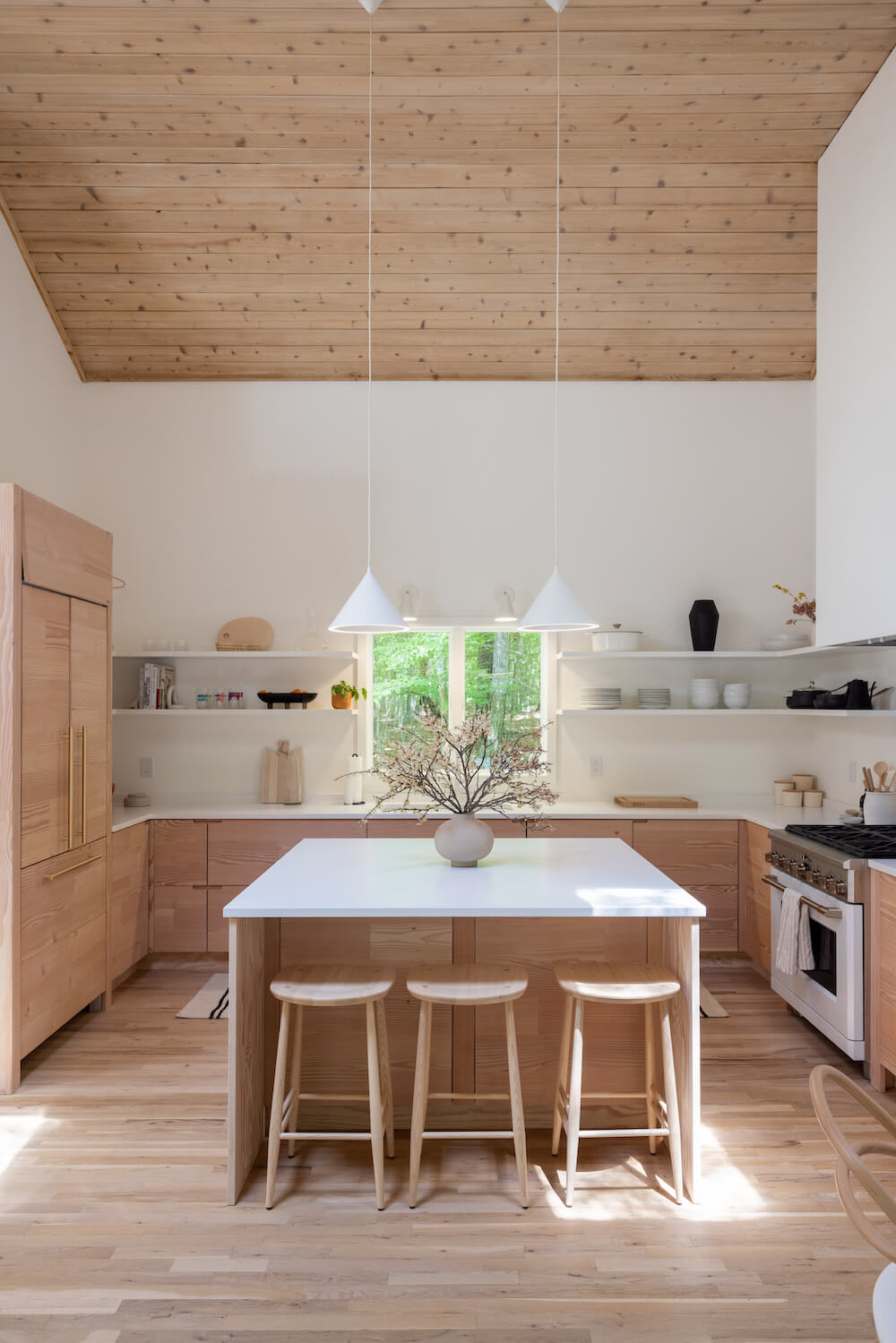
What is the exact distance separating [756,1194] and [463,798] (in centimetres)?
147

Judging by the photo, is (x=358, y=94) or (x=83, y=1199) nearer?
(x=83, y=1199)

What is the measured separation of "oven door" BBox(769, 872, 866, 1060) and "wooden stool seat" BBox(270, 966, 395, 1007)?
70.5 inches

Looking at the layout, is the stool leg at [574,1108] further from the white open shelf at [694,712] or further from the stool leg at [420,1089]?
the white open shelf at [694,712]

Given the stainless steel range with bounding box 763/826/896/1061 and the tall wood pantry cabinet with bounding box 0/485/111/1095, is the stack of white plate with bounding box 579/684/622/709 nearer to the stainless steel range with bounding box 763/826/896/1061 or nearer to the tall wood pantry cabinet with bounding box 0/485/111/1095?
the stainless steel range with bounding box 763/826/896/1061

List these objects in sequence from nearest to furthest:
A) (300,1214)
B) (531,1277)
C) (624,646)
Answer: (531,1277) < (300,1214) < (624,646)

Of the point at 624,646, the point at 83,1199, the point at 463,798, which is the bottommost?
the point at 83,1199

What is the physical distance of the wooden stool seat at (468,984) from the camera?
98.3 inches

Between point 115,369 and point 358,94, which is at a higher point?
point 358,94

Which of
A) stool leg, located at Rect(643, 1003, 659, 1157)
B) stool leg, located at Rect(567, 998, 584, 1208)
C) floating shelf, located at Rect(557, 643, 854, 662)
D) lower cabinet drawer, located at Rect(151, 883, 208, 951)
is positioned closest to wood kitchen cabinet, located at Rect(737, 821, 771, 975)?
floating shelf, located at Rect(557, 643, 854, 662)

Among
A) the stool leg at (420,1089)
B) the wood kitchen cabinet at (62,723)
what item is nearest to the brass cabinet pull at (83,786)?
the wood kitchen cabinet at (62,723)

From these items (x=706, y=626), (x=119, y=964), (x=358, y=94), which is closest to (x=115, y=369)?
(x=358, y=94)

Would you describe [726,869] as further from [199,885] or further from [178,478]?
[178,478]

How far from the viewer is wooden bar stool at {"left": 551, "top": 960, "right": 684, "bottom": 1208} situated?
2551mm

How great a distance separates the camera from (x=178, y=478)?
17.6 feet
